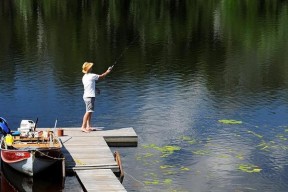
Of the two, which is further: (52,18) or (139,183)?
(52,18)

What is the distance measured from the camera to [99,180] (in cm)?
2294

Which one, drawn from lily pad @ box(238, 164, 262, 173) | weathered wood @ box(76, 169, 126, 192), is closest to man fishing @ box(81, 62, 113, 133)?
weathered wood @ box(76, 169, 126, 192)

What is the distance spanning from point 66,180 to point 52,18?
2142 inches

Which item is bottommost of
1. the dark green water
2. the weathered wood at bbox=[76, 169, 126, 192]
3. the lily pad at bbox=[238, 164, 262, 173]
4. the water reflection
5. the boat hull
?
the dark green water

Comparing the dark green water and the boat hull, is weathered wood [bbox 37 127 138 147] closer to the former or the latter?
the dark green water

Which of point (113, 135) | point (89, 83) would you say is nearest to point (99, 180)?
point (89, 83)

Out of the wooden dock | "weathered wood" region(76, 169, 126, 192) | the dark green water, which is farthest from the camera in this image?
the dark green water

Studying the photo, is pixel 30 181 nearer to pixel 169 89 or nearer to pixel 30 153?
pixel 30 153

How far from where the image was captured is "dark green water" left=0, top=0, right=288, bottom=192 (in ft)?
83.7

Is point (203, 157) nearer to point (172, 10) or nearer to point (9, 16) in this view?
point (9, 16)

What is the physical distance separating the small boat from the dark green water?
0.62m

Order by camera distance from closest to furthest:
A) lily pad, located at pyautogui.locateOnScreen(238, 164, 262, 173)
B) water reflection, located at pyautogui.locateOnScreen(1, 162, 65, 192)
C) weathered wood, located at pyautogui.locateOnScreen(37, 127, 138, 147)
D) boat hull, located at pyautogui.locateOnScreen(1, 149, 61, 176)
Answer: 1. boat hull, located at pyautogui.locateOnScreen(1, 149, 61, 176)
2. water reflection, located at pyautogui.locateOnScreen(1, 162, 65, 192)
3. lily pad, located at pyautogui.locateOnScreen(238, 164, 262, 173)
4. weathered wood, located at pyautogui.locateOnScreen(37, 127, 138, 147)

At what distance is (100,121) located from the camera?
32.0 metres

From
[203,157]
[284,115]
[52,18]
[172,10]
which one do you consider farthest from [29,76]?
[172,10]
